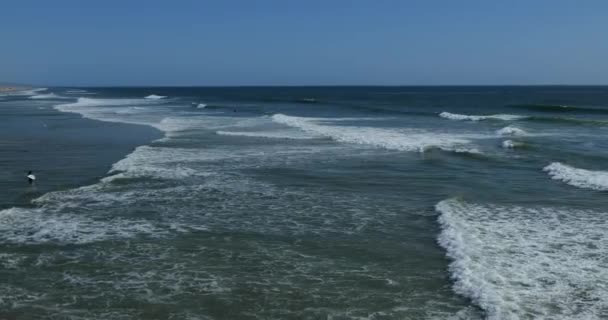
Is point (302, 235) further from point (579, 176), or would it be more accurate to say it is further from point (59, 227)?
point (579, 176)

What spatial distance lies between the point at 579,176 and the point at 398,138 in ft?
43.5

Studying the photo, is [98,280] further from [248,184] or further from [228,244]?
[248,184]

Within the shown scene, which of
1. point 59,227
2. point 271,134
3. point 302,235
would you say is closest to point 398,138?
point 271,134

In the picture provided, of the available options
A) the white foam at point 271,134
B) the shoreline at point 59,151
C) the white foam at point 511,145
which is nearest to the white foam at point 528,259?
the shoreline at point 59,151

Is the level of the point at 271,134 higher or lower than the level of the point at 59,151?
higher

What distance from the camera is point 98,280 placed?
10.1m

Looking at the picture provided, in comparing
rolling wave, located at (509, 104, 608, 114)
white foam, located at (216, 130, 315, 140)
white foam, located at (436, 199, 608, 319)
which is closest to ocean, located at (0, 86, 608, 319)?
white foam, located at (436, 199, 608, 319)

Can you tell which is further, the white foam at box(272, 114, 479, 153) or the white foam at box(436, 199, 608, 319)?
the white foam at box(272, 114, 479, 153)

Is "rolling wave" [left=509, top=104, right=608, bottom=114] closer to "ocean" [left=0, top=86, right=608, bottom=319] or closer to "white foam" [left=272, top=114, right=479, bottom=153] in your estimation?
"white foam" [left=272, top=114, right=479, bottom=153]

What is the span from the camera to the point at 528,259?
11234mm

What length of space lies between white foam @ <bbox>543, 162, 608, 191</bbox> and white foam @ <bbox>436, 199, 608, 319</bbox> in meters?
3.92

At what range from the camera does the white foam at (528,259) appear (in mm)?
9102

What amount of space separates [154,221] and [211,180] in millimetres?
5306

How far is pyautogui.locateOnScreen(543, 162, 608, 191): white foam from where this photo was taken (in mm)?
18625
